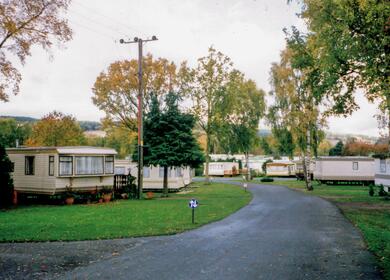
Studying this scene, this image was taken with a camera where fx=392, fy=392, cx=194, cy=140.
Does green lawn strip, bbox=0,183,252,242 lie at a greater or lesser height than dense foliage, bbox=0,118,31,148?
lesser

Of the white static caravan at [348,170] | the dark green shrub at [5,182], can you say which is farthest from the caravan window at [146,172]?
the white static caravan at [348,170]

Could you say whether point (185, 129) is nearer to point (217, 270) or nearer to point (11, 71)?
point (11, 71)

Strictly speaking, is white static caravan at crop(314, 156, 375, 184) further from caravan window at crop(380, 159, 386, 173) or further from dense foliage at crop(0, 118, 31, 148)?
dense foliage at crop(0, 118, 31, 148)

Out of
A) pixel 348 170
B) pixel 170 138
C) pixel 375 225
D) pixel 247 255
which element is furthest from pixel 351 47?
pixel 348 170

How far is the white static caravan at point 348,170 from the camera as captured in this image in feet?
139

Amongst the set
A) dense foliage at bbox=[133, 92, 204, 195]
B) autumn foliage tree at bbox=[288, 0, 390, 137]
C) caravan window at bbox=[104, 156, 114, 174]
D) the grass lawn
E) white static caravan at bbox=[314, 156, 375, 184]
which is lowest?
the grass lawn

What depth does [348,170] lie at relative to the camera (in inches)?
1686

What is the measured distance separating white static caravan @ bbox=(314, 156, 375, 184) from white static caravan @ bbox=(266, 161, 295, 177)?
55.6 feet

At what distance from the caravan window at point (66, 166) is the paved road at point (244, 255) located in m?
12.5

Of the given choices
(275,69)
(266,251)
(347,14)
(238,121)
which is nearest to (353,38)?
(347,14)

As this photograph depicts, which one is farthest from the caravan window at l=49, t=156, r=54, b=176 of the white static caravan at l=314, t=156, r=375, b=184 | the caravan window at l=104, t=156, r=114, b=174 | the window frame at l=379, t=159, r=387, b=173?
the white static caravan at l=314, t=156, r=375, b=184

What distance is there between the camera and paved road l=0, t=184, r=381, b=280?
791cm

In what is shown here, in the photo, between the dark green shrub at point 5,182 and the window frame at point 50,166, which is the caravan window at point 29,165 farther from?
the dark green shrub at point 5,182

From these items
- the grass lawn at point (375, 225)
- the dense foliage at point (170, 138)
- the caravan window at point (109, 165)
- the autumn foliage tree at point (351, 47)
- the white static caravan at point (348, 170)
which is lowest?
the grass lawn at point (375, 225)
